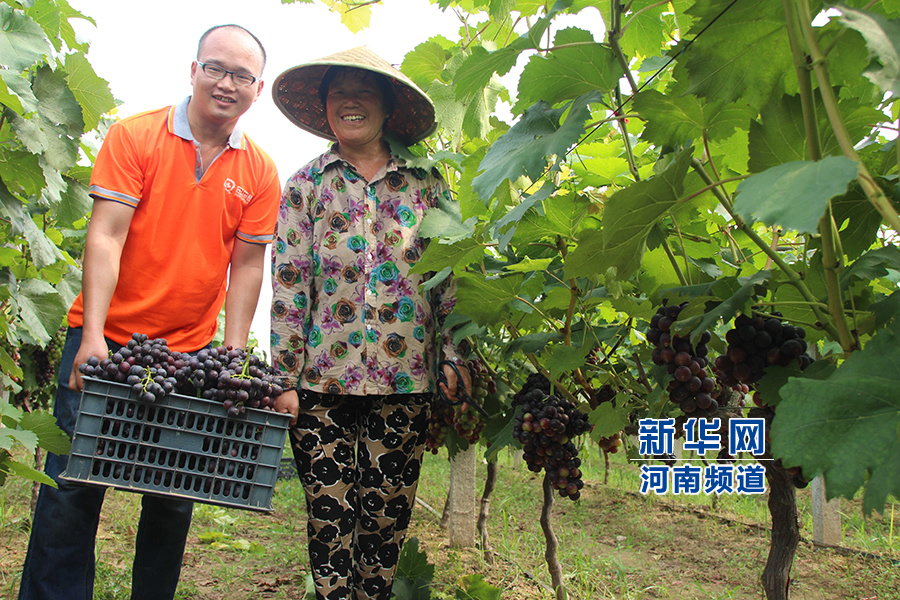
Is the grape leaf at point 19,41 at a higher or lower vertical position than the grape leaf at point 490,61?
higher

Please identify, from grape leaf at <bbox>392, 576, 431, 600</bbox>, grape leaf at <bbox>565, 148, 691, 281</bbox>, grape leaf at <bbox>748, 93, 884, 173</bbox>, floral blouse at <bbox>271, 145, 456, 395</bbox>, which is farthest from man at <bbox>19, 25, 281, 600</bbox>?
grape leaf at <bbox>748, 93, 884, 173</bbox>

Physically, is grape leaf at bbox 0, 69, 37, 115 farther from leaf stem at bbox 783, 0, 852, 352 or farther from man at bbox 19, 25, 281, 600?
leaf stem at bbox 783, 0, 852, 352

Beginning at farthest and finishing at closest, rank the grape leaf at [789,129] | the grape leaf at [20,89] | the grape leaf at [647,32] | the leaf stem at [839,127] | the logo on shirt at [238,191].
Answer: the logo on shirt at [238,191], the grape leaf at [20,89], the grape leaf at [647,32], the grape leaf at [789,129], the leaf stem at [839,127]

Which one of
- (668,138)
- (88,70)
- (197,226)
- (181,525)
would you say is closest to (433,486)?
(181,525)

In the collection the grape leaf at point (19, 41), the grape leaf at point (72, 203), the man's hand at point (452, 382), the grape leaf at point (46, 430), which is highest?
the grape leaf at point (19, 41)

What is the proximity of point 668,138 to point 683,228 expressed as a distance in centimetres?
64

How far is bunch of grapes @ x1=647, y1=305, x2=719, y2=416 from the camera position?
3.98ft

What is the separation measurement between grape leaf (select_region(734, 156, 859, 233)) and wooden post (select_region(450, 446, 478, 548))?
10.1 feet

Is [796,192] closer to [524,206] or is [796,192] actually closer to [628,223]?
[628,223]

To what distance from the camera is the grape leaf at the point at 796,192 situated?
23.1 inches

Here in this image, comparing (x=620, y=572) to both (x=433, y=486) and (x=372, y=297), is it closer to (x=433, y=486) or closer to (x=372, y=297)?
(x=372, y=297)

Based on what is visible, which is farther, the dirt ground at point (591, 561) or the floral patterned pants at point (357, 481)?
the dirt ground at point (591, 561)

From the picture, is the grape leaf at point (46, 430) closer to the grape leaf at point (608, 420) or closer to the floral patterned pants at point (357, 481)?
the floral patterned pants at point (357, 481)

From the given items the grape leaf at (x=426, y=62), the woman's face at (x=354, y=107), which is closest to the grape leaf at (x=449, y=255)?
the woman's face at (x=354, y=107)
